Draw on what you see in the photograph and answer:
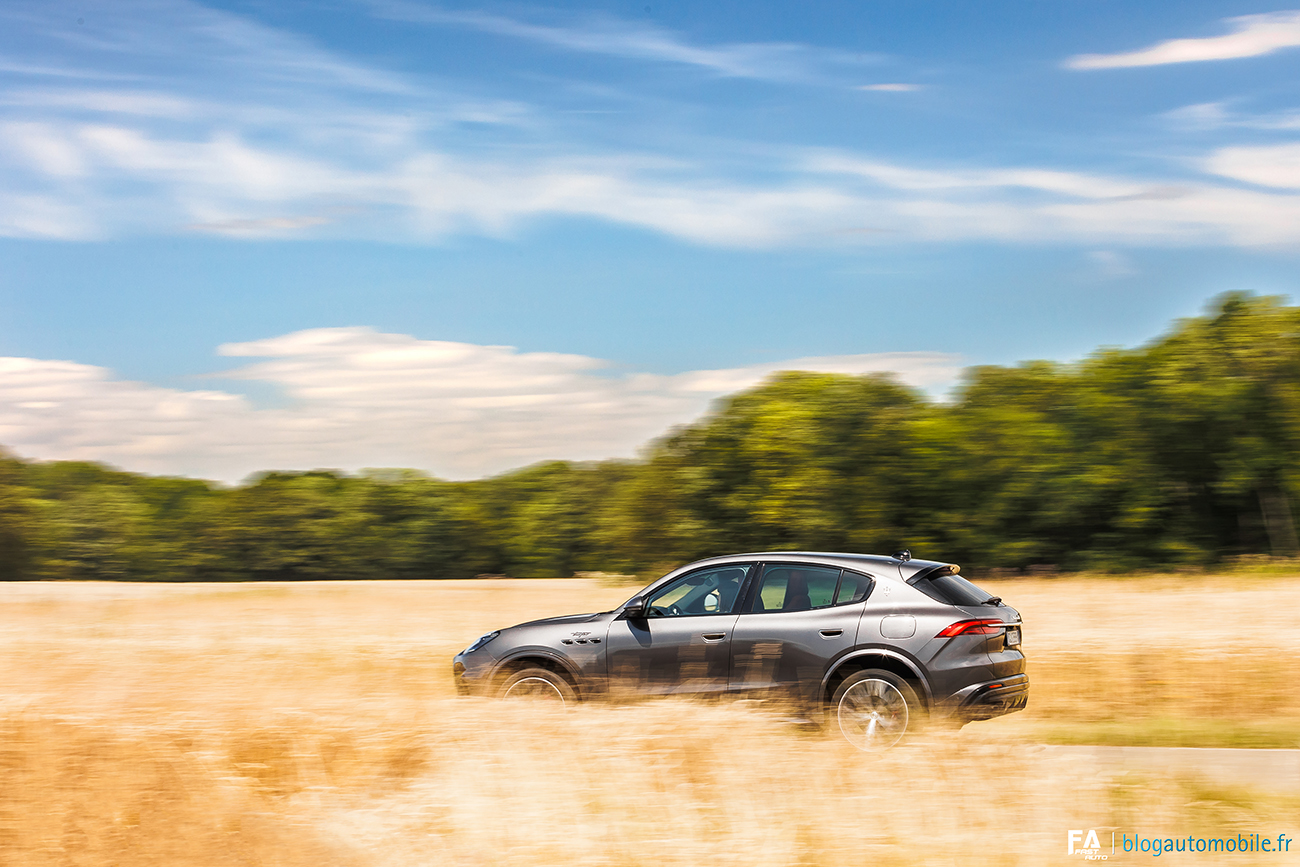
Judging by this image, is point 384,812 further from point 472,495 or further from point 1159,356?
point 472,495

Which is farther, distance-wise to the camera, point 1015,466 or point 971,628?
point 1015,466

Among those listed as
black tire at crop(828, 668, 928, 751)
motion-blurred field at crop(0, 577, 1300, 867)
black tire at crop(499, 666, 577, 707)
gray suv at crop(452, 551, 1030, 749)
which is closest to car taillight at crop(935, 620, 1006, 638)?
gray suv at crop(452, 551, 1030, 749)

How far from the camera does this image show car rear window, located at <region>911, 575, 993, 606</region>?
8125 mm

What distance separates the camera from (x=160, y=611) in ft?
102

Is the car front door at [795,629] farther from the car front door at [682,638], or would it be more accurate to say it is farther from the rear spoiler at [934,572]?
the rear spoiler at [934,572]

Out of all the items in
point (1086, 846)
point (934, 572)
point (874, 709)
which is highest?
point (934, 572)

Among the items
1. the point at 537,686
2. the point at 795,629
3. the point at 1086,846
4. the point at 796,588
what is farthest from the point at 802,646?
the point at 1086,846

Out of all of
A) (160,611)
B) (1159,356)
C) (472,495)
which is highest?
(1159,356)

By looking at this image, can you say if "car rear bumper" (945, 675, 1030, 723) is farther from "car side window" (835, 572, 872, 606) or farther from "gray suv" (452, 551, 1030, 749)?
"car side window" (835, 572, 872, 606)

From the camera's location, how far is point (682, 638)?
8.43m

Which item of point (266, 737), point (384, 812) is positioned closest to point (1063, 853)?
point (384, 812)

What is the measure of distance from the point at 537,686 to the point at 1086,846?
4343 mm

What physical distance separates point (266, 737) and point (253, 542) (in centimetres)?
6320

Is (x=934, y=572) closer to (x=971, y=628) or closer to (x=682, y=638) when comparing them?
(x=971, y=628)
